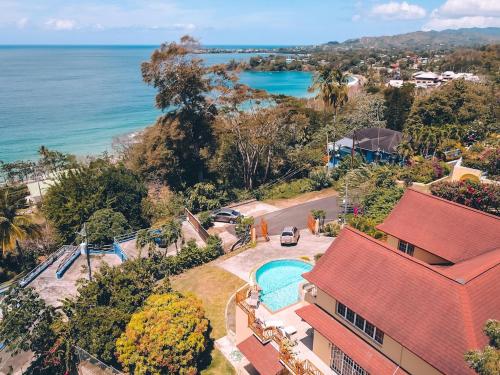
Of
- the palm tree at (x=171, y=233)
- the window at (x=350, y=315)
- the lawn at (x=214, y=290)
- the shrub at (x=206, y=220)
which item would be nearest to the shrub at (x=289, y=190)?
the shrub at (x=206, y=220)

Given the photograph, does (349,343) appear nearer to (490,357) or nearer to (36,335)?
(490,357)

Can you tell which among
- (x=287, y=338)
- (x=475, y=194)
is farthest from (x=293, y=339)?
(x=475, y=194)

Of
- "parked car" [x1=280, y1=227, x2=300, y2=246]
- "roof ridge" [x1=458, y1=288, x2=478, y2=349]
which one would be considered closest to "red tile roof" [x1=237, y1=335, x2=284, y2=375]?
"roof ridge" [x1=458, y1=288, x2=478, y2=349]

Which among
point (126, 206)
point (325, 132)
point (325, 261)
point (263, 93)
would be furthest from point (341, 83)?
point (325, 261)

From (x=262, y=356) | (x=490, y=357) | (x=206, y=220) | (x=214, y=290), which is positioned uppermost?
(x=490, y=357)

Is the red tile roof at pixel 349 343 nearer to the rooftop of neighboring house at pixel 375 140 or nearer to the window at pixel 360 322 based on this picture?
the window at pixel 360 322

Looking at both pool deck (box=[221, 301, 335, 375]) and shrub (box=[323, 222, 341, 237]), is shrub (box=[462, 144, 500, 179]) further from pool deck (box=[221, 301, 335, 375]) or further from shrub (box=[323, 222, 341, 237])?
pool deck (box=[221, 301, 335, 375])

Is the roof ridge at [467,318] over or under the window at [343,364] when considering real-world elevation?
over
